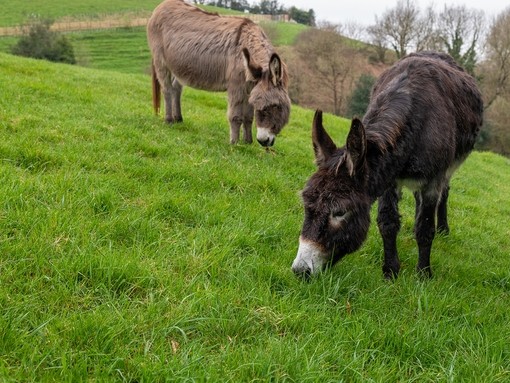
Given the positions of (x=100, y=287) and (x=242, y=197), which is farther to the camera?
(x=242, y=197)

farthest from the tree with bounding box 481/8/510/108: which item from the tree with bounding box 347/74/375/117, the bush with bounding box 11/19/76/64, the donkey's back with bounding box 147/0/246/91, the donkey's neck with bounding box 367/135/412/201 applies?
the donkey's neck with bounding box 367/135/412/201

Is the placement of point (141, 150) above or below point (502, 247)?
above

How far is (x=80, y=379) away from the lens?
194 centimetres

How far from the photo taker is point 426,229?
411 cm

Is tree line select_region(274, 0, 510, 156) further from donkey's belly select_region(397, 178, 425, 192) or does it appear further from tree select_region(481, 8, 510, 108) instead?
donkey's belly select_region(397, 178, 425, 192)

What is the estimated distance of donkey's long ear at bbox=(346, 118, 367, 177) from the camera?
3070 millimetres

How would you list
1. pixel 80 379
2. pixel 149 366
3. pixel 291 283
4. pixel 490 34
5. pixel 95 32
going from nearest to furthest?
1. pixel 80 379
2. pixel 149 366
3. pixel 291 283
4. pixel 490 34
5. pixel 95 32

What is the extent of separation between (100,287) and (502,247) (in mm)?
5053

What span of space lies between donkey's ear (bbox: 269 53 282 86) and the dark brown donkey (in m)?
2.03

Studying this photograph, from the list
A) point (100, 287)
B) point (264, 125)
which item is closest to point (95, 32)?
point (264, 125)

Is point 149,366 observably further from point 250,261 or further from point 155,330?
point 250,261

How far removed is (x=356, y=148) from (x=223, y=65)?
485cm

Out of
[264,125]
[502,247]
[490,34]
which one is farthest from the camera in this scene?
[490,34]

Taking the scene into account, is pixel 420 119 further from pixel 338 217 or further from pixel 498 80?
pixel 498 80
